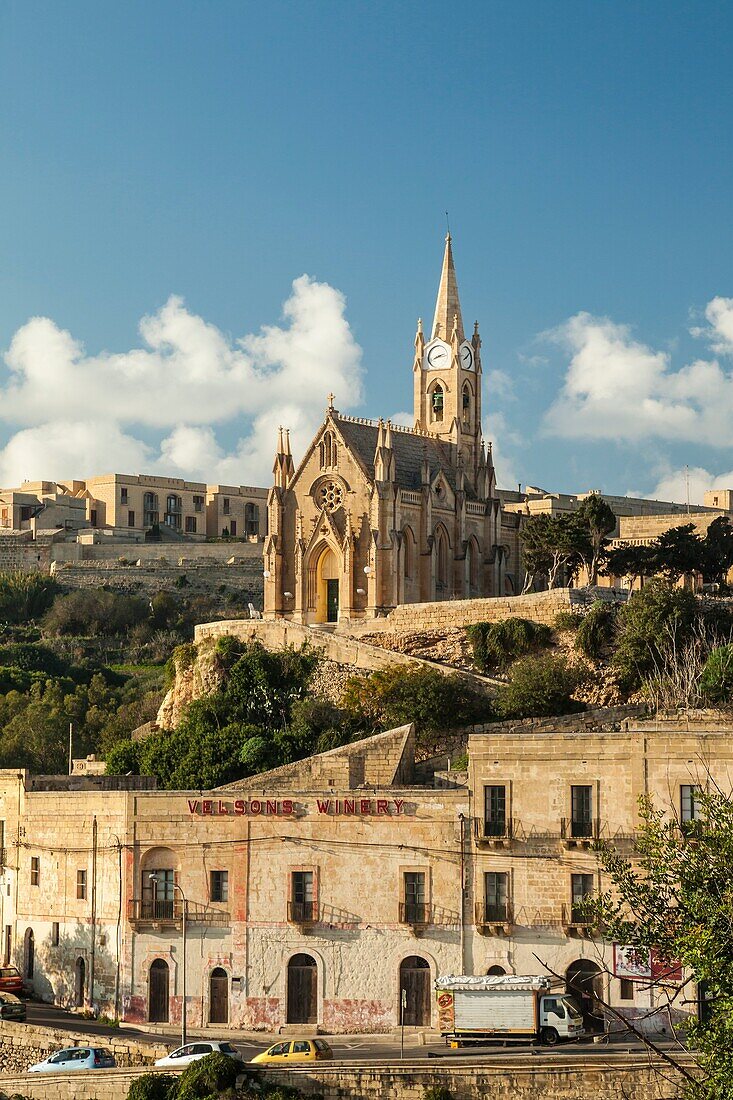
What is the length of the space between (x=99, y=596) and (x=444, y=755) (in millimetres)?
58617

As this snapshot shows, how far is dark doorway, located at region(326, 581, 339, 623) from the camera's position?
75.6m

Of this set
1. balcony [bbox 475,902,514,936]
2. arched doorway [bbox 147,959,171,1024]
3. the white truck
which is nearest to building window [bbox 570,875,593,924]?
balcony [bbox 475,902,514,936]

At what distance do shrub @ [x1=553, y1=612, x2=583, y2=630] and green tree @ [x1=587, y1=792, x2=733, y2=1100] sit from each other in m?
Answer: 32.0

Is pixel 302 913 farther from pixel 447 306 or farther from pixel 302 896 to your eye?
pixel 447 306

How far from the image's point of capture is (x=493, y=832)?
4316 cm

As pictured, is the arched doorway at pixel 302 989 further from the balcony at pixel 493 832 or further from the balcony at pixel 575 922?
the balcony at pixel 575 922

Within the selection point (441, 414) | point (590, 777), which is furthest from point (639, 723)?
point (441, 414)

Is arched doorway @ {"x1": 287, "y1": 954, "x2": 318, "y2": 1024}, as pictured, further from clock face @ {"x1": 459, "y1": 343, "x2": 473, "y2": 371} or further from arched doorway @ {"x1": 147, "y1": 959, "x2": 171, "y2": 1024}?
clock face @ {"x1": 459, "y1": 343, "x2": 473, "y2": 371}

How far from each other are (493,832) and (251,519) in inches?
3505

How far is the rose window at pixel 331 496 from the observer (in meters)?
76.1

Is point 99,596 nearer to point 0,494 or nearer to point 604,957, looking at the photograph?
point 0,494

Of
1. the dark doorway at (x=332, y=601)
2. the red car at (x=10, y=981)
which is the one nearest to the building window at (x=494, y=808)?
the red car at (x=10, y=981)

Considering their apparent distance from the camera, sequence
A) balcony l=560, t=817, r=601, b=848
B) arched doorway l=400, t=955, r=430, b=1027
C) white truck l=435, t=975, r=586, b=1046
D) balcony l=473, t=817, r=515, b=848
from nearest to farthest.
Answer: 1. white truck l=435, t=975, r=586, b=1046
2. balcony l=560, t=817, r=601, b=848
3. balcony l=473, t=817, r=515, b=848
4. arched doorway l=400, t=955, r=430, b=1027

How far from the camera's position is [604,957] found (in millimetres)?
41656
